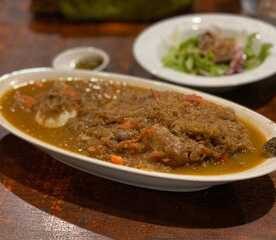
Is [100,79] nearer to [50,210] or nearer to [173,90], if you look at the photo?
[173,90]

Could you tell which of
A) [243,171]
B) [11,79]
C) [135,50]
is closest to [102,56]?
[135,50]

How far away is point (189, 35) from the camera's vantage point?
2.93m

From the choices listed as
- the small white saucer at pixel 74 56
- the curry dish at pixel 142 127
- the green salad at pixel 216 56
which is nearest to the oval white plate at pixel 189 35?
the green salad at pixel 216 56

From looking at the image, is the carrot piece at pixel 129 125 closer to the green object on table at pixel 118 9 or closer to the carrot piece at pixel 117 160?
the carrot piece at pixel 117 160

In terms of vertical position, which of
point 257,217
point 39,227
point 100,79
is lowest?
point 39,227

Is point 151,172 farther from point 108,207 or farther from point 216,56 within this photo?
point 216,56

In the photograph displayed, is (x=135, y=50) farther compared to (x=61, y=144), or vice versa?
(x=135, y=50)

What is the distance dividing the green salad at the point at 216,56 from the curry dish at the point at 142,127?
0.52 m

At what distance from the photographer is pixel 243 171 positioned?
5.54ft

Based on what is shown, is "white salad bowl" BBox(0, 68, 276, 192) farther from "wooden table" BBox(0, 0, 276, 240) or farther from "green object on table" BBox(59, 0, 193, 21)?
"green object on table" BBox(59, 0, 193, 21)

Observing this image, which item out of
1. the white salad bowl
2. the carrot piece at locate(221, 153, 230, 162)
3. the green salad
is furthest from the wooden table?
the green salad

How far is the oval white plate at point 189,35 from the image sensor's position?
2375 mm

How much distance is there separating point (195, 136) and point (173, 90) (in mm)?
392

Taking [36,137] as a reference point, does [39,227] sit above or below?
below
